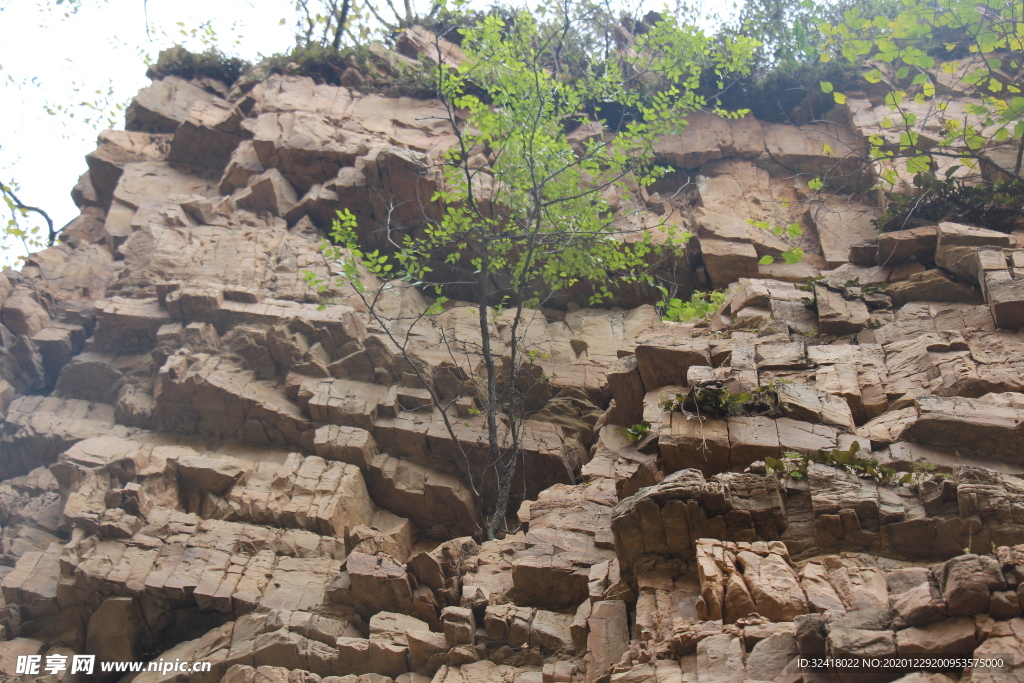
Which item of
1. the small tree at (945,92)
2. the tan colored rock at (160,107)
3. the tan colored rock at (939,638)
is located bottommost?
the tan colored rock at (939,638)

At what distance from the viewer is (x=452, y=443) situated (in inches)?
537

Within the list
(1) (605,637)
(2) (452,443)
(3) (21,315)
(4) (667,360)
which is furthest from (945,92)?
(3) (21,315)

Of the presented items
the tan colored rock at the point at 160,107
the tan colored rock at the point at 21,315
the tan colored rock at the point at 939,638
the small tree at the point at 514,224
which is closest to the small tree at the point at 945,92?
the small tree at the point at 514,224

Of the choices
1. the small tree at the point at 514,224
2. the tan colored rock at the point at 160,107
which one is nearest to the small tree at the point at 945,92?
the small tree at the point at 514,224

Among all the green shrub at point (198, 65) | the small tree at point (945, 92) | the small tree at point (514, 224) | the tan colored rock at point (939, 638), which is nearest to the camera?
the tan colored rock at point (939, 638)

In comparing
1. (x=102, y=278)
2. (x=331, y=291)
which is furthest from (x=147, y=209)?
(x=331, y=291)

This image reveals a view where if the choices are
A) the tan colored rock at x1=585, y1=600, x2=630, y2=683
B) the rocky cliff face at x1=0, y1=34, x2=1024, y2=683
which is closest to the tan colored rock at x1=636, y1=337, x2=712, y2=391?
the rocky cliff face at x1=0, y1=34, x2=1024, y2=683

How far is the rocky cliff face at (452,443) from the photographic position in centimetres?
654

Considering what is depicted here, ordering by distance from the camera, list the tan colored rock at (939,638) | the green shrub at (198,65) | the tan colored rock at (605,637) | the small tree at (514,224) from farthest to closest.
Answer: the green shrub at (198,65) < the small tree at (514,224) < the tan colored rock at (605,637) < the tan colored rock at (939,638)

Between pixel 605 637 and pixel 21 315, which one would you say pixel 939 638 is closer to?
pixel 605 637

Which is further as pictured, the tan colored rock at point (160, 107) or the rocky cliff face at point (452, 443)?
the tan colored rock at point (160, 107)

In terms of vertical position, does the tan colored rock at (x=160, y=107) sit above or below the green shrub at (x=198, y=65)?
below

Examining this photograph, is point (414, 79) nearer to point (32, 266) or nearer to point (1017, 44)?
point (32, 266)

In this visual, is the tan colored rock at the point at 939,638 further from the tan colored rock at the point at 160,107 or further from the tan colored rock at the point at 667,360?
the tan colored rock at the point at 160,107
